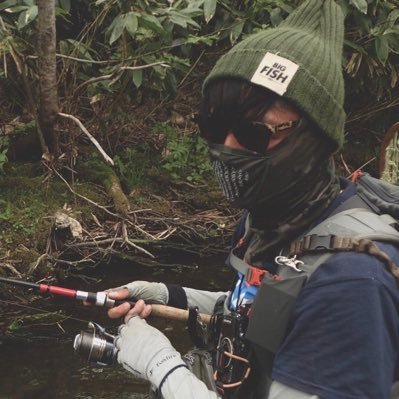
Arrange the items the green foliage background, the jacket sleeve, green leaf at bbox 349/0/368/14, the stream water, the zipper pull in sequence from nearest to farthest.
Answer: the zipper pull, the jacket sleeve, the stream water, the green foliage background, green leaf at bbox 349/0/368/14

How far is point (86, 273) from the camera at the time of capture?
5.07 m

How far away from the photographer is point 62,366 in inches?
157

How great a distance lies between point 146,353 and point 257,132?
33.3 inches

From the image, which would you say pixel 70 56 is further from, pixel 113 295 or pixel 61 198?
pixel 113 295

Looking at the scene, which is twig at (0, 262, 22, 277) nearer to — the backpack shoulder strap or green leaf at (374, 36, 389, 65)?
the backpack shoulder strap

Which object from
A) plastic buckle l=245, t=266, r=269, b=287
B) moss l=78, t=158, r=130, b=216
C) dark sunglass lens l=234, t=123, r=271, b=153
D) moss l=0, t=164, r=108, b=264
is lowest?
moss l=0, t=164, r=108, b=264

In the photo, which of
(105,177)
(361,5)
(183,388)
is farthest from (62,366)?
(361,5)

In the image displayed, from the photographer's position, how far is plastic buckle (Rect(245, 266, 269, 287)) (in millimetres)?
1847

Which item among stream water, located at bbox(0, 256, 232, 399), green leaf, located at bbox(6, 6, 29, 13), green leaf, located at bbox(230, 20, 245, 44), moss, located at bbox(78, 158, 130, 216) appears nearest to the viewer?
stream water, located at bbox(0, 256, 232, 399)

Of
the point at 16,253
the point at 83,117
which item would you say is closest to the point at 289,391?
the point at 16,253

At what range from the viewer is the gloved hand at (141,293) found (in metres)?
2.41

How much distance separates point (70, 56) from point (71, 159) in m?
1.01

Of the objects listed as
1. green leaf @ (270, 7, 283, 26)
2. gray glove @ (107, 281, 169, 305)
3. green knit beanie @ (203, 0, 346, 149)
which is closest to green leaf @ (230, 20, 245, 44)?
green leaf @ (270, 7, 283, 26)

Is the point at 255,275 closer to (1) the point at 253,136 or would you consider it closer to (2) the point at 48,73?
(1) the point at 253,136
